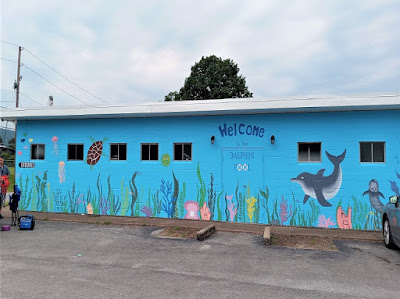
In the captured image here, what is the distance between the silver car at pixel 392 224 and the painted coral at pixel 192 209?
18.0 ft

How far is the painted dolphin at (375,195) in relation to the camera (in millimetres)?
9287

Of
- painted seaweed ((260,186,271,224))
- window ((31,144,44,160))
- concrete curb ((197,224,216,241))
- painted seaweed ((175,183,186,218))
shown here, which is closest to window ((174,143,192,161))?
painted seaweed ((175,183,186,218))

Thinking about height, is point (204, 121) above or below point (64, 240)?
above

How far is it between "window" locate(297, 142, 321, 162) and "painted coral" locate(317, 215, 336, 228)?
1.76 metres

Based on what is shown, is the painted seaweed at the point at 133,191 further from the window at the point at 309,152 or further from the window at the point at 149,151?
the window at the point at 309,152

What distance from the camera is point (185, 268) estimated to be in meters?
5.72

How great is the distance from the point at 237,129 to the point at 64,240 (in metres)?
5.99

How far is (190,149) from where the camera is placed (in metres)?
10.9

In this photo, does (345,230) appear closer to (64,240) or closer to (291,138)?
(291,138)

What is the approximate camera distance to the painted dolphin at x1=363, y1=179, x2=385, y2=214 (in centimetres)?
929

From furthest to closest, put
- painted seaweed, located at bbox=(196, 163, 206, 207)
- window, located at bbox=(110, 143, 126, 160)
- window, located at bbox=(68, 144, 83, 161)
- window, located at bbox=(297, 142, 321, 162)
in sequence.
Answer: window, located at bbox=(68, 144, 83, 161) → window, located at bbox=(110, 143, 126, 160) → painted seaweed, located at bbox=(196, 163, 206, 207) → window, located at bbox=(297, 142, 321, 162)

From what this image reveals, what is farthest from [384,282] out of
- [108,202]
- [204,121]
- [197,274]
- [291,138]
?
[108,202]

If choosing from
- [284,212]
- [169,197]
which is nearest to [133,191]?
[169,197]

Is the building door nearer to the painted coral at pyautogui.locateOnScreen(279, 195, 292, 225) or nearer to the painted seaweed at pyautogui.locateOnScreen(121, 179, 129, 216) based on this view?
the painted coral at pyautogui.locateOnScreen(279, 195, 292, 225)
